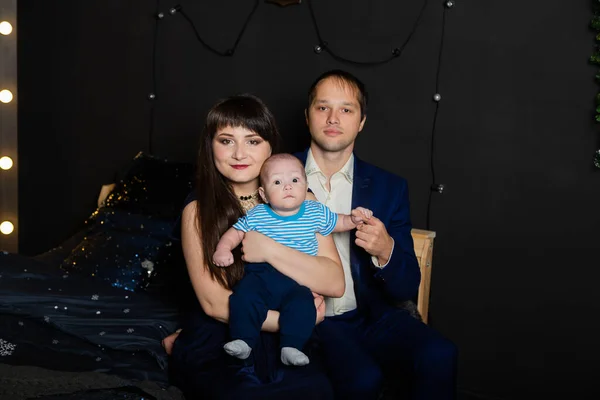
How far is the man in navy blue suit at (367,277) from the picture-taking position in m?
1.86

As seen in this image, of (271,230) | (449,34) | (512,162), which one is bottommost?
(271,230)

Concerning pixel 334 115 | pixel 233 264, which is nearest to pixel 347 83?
pixel 334 115

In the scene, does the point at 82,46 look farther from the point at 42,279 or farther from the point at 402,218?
the point at 402,218

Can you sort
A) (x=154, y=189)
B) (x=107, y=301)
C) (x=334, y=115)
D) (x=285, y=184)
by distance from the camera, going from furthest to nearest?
(x=154, y=189)
(x=107, y=301)
(x=334, y=115)
(x=285, y=184)

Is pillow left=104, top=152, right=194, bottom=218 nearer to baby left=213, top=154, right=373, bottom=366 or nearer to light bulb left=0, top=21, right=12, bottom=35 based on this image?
baby left=213, top=154, right=373, bottom=366

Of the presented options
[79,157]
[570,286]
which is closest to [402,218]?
[570,286]

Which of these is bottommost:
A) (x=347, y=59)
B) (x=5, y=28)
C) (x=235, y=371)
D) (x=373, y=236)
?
(x=235, y=371)

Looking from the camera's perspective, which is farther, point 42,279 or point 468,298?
point 468,298

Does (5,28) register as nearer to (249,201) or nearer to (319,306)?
(249,201)

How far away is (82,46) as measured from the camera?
3.66 m

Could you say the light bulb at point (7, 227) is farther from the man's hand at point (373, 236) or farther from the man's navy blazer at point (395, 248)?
the man's hand at point (373, 236)

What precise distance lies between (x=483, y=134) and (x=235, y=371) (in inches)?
59.9

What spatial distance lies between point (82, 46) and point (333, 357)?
8.87ft

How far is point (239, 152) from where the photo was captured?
1.88 metres
